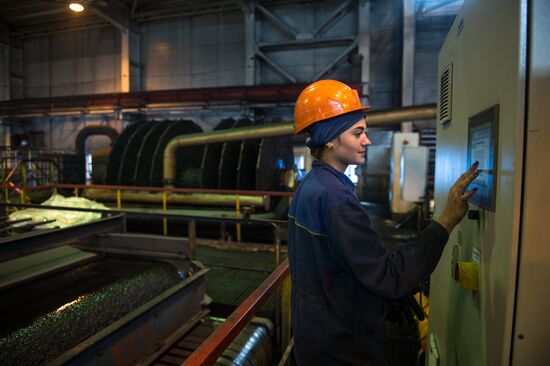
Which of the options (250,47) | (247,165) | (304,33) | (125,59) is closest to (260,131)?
(247,165)

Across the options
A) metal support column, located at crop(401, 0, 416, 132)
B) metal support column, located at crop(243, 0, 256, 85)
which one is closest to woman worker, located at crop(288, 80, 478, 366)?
metal support column, located at crop(401, 0, 416, 132)

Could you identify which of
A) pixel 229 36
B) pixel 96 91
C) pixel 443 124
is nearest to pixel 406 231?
pixel 443 124

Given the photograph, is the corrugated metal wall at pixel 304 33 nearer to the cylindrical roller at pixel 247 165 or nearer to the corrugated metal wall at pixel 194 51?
the corrugated metal wall at pixel 194 51

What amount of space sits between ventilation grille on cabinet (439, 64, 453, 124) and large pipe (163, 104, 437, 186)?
181 cm

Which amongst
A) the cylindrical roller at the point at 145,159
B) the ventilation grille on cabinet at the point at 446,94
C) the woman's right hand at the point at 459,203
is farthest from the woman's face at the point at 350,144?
the cylindrical roller at the point at 145,159

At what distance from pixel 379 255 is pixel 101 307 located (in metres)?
2.68

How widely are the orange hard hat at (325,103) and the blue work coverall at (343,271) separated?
175mm

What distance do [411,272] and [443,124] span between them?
1.12 m

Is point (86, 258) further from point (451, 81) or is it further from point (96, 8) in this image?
point (96, 8)

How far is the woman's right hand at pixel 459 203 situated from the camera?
1.12m

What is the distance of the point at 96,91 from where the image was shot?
46.9 ft

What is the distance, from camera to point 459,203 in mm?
1137

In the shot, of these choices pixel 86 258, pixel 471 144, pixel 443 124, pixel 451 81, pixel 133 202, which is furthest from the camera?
pixel 133 202

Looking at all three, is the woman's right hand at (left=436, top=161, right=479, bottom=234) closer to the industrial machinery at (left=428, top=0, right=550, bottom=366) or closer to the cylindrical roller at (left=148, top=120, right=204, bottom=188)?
the industrial machinery at (left=428, top=0, right=550, bottom=366)
